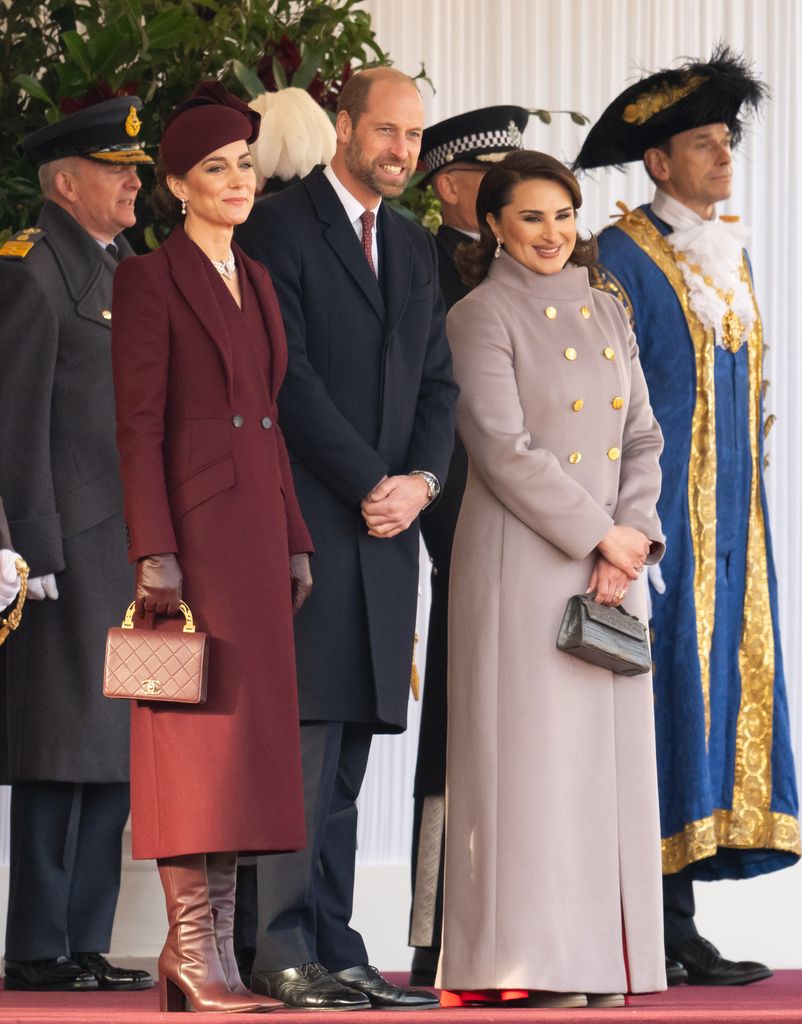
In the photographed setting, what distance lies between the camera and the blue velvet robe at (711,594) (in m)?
4.97

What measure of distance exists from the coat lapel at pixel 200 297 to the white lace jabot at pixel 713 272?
5.70 ft

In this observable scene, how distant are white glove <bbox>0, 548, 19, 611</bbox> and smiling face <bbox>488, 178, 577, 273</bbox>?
3.79ft

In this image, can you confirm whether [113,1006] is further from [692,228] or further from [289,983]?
[692,228]

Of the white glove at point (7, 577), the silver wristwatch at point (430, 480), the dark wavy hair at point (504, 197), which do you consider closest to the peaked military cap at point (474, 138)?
the dark wavy hair at point (504, 197)

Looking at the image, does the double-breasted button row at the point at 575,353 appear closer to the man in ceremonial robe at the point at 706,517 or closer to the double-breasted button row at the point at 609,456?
the double-breasted button row at the point at 609,456

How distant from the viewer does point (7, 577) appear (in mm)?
3787

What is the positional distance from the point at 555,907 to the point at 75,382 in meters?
1.56

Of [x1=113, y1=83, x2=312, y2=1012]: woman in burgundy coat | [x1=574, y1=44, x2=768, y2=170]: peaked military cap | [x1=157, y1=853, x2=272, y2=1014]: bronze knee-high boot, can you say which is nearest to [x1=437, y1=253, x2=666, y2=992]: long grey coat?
[x1=113, y1=83, x2=312, y2=1012]: woman in burgundy coat

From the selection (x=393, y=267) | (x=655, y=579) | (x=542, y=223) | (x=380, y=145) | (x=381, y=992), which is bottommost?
(x=381, y=992)

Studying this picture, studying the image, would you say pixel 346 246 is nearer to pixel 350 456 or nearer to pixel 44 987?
pixel 350 456

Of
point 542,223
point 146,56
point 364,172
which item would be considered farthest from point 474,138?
point 364,172

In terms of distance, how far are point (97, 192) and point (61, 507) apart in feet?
2.37

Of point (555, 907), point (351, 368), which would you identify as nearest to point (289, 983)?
point (555, 907)

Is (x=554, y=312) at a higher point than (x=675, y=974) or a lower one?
higher
